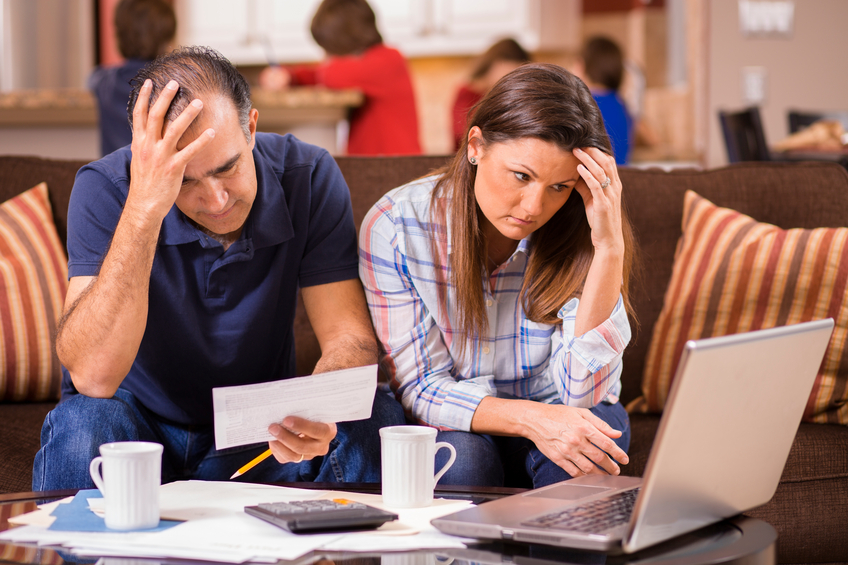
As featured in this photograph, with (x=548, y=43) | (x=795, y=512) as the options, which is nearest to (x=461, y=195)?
(x=795, y=512)

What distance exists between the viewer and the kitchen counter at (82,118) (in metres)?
2.62

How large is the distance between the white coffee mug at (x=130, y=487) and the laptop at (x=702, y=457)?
0.97 feet

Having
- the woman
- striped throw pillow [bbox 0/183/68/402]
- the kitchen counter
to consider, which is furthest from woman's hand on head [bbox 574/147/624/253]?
the kitchen counter

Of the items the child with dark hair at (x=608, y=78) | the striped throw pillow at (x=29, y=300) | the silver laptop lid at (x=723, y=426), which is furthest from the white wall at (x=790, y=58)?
the silver laptop lid at (x=723, y=426)

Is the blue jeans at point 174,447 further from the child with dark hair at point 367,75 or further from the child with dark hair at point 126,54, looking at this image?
the child with dark hair at point 367,75

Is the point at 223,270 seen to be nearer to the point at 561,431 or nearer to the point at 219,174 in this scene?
the point at 219,174

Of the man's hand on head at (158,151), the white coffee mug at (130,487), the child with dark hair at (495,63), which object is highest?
the child with dark hair at (495,63)

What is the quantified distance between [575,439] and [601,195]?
1.22ft

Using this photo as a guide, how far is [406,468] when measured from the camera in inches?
38.3

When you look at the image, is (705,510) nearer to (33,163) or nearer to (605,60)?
(33,163)

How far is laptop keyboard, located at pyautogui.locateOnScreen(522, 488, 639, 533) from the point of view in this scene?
0.82 metres

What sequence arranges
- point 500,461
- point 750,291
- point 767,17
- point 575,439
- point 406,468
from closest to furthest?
point 406,468 < point 575,439 < point 500,461 < point 750,291 < point 767,17

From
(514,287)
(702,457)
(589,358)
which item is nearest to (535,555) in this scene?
(702,457)

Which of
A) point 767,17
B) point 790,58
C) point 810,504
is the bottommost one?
point 810,504
